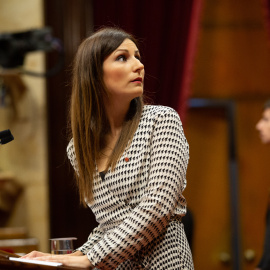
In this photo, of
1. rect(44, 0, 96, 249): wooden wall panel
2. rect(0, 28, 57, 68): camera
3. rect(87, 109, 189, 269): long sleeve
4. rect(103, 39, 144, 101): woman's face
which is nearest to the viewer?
rect(87, 109, 189, 269): long sleeve

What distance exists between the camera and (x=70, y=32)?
378 cm

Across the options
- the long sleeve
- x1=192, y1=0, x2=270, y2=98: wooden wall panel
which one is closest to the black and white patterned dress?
the long sleeve

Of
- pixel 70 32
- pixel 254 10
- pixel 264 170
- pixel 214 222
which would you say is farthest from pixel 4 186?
pixel 254 10

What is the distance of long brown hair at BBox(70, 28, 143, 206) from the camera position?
1.69 metres

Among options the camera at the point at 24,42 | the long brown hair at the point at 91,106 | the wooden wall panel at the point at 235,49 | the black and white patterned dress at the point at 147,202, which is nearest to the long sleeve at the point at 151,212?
the black and white patterned dress at the point at 147,202

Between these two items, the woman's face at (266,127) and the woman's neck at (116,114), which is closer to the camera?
the woman's neck at (116,114)

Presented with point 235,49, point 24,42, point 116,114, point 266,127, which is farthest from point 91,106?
point 235,49

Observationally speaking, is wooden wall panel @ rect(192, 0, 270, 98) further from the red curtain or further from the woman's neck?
the woman's neck

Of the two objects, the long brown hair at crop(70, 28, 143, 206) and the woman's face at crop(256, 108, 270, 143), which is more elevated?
the long brown hair at crop(70, 28, 143, 206)

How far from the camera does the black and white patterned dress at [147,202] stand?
149cm

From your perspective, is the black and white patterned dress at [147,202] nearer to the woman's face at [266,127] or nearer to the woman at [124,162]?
the woman at [124,162]

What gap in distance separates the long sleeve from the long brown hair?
0.17 meters

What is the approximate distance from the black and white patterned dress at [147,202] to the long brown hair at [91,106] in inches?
2.4

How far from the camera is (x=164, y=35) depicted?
3.89 m
